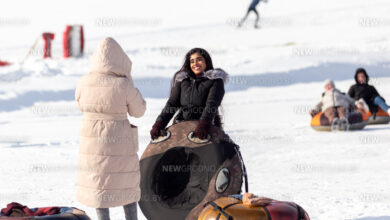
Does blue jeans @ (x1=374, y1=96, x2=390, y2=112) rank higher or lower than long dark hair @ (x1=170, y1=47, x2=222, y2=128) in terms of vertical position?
lower

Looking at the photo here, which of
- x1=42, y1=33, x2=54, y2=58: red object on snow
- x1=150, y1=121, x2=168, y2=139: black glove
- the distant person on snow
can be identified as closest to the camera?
x1=150, y1=121, x2=168, y2=139: black glove

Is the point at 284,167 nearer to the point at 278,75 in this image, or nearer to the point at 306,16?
the point at 278,75

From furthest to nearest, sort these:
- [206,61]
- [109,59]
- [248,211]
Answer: [206,61]
[109,59]
[248,211]

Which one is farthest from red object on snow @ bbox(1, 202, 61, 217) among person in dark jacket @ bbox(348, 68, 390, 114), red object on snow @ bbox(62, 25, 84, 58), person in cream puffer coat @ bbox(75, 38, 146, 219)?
red object on snow @ bbox(62, 25, 84, 58)

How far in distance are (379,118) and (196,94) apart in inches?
389

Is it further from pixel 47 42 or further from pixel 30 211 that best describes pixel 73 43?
pixel 30 211

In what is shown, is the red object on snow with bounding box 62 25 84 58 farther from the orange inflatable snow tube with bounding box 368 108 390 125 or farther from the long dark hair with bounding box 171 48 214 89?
the long dark hair with bounding box 171 48 214 89

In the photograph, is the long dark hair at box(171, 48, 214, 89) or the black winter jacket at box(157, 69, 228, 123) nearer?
the black winter jacket at box(157, 69, 228, 123)

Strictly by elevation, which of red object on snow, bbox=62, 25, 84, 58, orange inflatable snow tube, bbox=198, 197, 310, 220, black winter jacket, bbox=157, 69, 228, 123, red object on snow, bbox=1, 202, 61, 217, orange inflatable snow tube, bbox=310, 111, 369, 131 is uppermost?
red object on snow, bbox=62, 25, 84, 58

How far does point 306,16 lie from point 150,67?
21.1m

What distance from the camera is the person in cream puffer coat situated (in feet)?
17.3

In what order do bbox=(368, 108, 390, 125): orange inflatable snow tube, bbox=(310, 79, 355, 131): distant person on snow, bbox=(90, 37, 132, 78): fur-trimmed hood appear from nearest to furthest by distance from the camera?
1. bbox=(90, 37, 132, 78): fur-trimmed hood
2. bbox=(310, 79, 355, 131): distant person on snow
3. bbox=(368, 108, 390, 125): orange inflatable snow tube

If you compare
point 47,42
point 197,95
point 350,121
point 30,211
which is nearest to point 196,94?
point 197,95

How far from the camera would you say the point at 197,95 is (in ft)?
19.1
